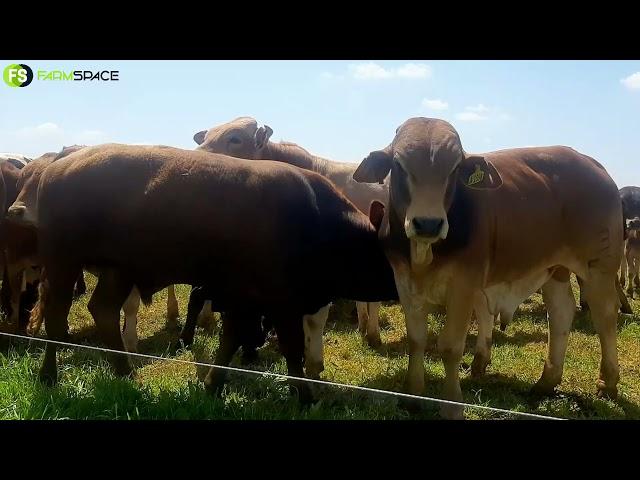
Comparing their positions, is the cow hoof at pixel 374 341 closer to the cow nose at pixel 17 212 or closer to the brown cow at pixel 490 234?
the brown cow at pixel 490 234

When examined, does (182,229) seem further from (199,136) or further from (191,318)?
(199,136)

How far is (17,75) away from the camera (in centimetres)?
433

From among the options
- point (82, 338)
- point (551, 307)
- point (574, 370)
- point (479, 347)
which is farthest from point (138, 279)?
point (574, 370)

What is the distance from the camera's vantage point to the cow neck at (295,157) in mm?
7953

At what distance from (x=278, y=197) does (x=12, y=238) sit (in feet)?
11.6

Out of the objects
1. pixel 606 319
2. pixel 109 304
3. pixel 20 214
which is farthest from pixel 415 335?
pixel 20 214

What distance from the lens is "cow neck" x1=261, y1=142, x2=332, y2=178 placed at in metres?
7.95

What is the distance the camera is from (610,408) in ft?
17.2

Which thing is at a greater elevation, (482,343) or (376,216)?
(376,216)

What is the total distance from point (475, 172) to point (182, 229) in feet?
7.63

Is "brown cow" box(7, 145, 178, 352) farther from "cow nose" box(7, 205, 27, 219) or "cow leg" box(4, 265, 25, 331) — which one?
"cow nose" box(7, 205, 27, 219)

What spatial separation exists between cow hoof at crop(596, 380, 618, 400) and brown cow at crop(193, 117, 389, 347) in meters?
2.43

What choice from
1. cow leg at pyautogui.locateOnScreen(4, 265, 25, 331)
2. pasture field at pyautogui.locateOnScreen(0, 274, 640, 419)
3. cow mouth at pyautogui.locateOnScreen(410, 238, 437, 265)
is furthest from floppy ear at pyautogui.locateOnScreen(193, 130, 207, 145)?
cow mouth at pyautogui.locateOnScreen(410, 238, 437, 265)
